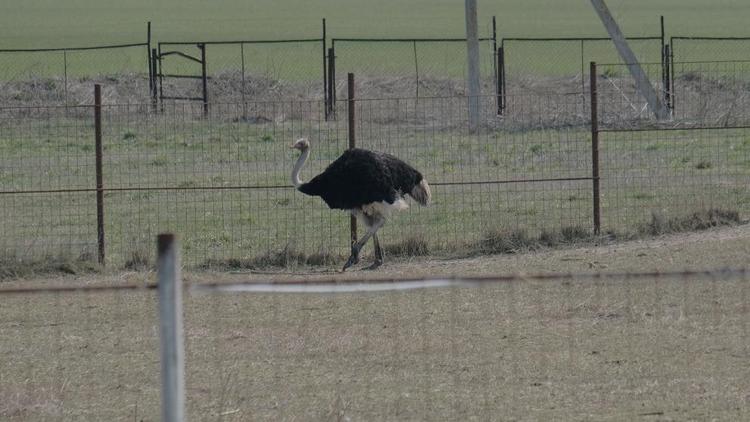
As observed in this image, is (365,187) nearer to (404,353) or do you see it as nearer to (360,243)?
(360,243)

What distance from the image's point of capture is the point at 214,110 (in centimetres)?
2517

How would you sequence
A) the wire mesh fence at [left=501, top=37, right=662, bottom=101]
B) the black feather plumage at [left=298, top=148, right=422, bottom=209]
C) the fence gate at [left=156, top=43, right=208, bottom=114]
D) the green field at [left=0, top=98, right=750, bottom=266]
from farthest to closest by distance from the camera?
the wire mesh fence at [left=501, top=37, right=662, bottom=101] → the fence gate at [left=156, top=43, right=208, bottom=114] → the green field at [left=0, top=98, right=750, bottom=266] → the black feather plumage at [left=298, top=148, right=422, bottom=209]

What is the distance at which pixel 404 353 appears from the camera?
8.15 meters

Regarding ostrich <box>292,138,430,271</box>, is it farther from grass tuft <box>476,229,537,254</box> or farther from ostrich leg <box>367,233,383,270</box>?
grass tuft <box>476,229,537,254</box>

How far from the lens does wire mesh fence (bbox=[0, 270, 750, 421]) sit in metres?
7.00

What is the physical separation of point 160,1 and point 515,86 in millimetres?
51747

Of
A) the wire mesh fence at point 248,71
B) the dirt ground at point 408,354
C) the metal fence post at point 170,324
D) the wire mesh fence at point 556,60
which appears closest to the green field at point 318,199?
the dirt ground at point 408,354

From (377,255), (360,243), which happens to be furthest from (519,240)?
(360,243)

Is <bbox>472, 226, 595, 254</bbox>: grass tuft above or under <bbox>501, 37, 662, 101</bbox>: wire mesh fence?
under

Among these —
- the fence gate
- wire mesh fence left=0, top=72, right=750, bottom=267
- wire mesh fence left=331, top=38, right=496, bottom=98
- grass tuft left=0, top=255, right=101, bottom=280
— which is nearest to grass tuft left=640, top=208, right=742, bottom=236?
wire mesh fence left=0, top=72, right=750, bottom=267

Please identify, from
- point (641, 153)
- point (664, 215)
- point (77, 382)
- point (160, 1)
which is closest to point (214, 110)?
point (641, 153)

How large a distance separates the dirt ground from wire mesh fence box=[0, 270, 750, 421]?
0.05 ft

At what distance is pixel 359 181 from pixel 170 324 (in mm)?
7953

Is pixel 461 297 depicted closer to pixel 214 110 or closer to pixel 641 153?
pixel 641 153
